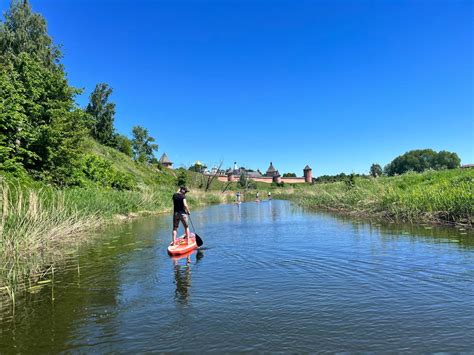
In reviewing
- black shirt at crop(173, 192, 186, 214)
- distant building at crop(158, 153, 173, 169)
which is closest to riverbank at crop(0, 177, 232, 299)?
black shirt at crop(173, 192, 186, 214)

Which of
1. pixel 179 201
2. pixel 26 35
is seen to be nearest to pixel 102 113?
pixel 26 35

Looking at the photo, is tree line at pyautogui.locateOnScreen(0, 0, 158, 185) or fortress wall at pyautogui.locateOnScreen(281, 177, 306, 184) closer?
tree line at pyautogui.locateOnScreen(0, 0, 158, 185)

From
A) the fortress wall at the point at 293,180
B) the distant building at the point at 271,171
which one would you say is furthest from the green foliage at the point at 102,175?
the distant building at the point at 271,171

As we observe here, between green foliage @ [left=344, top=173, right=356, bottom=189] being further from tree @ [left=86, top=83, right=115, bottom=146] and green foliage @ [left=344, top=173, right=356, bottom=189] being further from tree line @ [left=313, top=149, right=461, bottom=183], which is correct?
tree line @ [left=313, top=149, right=461, bottom=183]

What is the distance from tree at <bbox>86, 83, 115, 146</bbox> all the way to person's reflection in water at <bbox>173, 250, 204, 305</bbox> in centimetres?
5751

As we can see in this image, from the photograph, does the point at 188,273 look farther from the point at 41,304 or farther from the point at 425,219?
the point at 425,219

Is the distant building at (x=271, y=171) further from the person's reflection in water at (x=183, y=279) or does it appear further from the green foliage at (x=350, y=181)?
the person's reflection in water at (x=183, y=279)

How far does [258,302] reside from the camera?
280 inches

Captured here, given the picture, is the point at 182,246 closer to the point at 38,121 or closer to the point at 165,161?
the point at 38,121

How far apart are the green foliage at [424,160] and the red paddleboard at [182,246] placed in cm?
13411

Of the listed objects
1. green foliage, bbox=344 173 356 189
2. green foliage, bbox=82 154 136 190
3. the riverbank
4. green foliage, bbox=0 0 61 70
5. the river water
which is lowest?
the river water

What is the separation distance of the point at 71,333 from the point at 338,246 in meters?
9.32

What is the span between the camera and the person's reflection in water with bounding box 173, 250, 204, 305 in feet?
24.6

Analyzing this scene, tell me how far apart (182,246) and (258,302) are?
6036 mm
